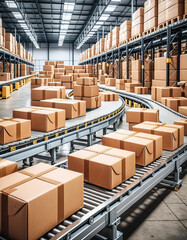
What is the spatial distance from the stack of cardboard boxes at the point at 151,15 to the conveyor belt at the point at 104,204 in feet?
25.2

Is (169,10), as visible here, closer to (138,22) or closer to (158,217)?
(138,22)

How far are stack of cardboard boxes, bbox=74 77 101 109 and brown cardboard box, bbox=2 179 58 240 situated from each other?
5078 millimetres

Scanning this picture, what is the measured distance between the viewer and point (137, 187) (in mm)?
3010

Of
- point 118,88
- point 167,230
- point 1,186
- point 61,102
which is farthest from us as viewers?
point 118,88

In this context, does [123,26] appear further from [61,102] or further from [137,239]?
[137,239]

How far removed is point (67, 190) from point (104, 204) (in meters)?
0.46

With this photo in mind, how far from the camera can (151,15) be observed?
9914 millimetres

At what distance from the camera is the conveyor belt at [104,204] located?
2136 mm

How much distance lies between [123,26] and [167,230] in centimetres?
1250

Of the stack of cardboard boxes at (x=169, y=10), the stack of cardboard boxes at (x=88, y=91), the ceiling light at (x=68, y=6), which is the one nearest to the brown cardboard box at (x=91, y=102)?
the stack of cardboard boxes at (x=88, y=91)

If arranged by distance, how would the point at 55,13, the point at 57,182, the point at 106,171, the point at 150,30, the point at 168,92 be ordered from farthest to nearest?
the point at 55,13 → the point at 150,30 → the point at 168,92 → the point at 106,171 → the point at 57,182

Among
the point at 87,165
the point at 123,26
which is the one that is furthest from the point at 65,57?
the point at 87,165

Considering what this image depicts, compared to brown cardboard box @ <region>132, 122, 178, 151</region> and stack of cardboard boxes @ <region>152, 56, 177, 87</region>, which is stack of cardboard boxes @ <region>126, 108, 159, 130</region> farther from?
stack of cardboard boxes @ <region>152, 56, 177, 87</region>

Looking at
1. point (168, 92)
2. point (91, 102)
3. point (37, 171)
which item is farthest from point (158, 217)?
point (168, 92)
